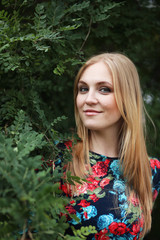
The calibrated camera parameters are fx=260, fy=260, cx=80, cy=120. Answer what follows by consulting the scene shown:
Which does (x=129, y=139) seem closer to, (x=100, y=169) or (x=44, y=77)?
(x=100, y=169)

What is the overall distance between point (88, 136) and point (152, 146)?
785 millimetres

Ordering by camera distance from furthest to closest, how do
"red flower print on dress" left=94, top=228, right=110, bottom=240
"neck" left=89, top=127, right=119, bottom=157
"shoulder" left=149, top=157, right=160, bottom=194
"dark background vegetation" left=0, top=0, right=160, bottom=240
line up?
"shoulder" left=149, top=157, right=160, bottom=194
"neck" left=89, top=127, right=119, bottom=157
"red flower print on dress" left=94, top=228, right=110, bottom=240
"dark background vegetation" left=0, top=0, right=160, bottom=240

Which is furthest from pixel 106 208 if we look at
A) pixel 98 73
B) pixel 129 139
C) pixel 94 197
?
pixel 98 73

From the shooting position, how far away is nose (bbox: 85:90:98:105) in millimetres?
1634

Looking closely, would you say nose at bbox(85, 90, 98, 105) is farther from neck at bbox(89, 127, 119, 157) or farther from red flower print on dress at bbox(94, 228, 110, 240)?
red flower print on dress at bbox(94, 228, 110, 240)

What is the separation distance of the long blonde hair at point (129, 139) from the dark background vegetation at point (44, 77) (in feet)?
0.57

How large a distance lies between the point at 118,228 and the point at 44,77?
4.36 ft

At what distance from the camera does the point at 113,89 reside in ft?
5.52

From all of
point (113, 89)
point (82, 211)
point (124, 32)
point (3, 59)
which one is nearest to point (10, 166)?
point (3, 59)

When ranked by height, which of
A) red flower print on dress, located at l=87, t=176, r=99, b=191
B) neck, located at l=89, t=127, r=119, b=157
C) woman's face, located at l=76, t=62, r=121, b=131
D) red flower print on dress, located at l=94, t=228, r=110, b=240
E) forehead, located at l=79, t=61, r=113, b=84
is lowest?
red flower print on dress, located at l=94, t=228, r=110, b=240

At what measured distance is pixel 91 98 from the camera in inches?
64.5

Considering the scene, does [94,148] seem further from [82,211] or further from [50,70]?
[50,70]

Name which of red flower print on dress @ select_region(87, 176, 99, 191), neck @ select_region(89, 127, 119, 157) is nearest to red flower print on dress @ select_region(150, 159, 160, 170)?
neck @ select_region(89, 127, 119, 157)

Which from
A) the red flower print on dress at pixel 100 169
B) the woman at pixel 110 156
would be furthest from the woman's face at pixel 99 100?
the red flower print on dress at pixel 100 169
